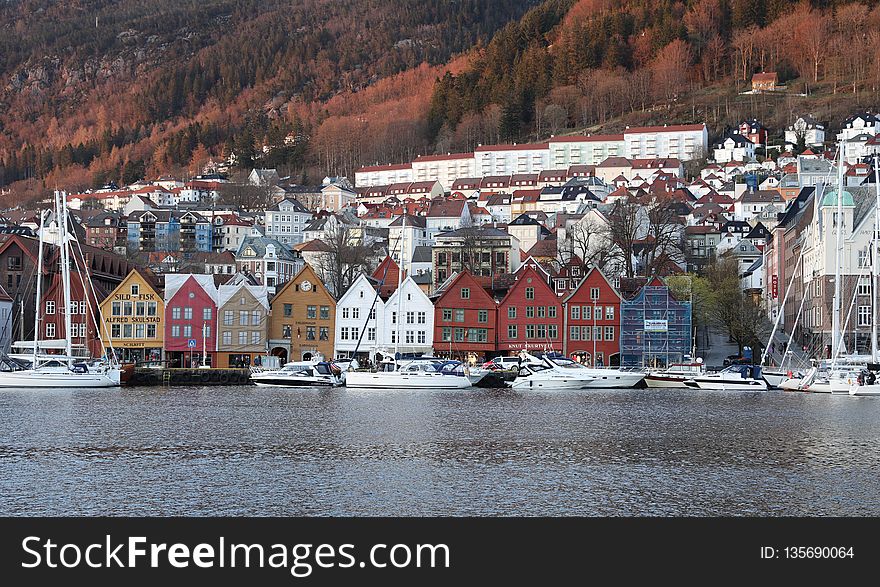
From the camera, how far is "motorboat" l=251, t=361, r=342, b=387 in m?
77.0

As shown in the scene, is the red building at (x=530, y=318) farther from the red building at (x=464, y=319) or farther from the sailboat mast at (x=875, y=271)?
the sailboat mast at (x=875, y=271)

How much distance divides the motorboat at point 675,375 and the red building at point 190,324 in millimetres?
30307

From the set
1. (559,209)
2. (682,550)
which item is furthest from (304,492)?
(559,209)

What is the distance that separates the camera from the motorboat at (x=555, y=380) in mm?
73500

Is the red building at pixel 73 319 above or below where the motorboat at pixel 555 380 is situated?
above

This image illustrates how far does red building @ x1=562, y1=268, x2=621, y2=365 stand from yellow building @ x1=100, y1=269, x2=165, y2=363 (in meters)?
28.3

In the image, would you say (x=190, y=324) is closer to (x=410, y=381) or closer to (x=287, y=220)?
(x=410, y=381)

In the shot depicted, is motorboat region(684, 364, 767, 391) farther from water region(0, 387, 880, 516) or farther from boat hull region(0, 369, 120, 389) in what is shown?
boat hull region(0, 369, 120, 389)

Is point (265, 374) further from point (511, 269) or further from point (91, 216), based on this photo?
point (91, 216)

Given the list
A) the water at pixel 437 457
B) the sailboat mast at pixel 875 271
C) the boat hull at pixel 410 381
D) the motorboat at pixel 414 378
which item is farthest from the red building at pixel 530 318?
the water at pixel 437 457

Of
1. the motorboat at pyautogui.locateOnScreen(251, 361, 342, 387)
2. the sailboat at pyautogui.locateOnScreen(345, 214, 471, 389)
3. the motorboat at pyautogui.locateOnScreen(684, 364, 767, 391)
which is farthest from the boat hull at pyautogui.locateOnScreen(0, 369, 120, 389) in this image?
the motorboat at pyautogui.locateOnScreen(684, 364, 767, 391)

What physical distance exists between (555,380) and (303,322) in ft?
79.3

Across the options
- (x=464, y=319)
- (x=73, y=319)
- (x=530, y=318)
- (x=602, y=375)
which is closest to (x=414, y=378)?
(x=602, y=375)

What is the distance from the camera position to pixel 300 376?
77062 mm
